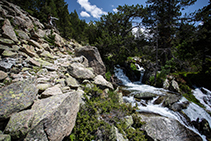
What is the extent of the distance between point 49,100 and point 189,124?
8035 millimetres

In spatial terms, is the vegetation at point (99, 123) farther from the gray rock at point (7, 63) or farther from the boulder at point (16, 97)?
the gray rock at point (7, 63)

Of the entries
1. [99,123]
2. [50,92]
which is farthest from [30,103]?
[99,123]

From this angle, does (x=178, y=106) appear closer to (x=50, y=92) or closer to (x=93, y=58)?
(x=93, y=58)

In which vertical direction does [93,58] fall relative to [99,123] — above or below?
above

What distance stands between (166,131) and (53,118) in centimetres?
529

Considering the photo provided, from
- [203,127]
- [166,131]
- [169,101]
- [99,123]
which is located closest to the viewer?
[99,123]

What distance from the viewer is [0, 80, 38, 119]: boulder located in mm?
2221

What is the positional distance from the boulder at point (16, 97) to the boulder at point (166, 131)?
514cm

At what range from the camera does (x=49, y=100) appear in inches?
118

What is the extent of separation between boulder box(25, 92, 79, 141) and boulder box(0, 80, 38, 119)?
0.32m

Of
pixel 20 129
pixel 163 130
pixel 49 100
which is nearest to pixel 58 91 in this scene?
A: pixel 49 100

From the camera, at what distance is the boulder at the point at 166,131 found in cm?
406

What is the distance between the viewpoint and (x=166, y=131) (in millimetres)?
4270

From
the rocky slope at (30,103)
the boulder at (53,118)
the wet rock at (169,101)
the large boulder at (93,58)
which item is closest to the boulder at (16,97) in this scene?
the rocky slope at (30,103)
